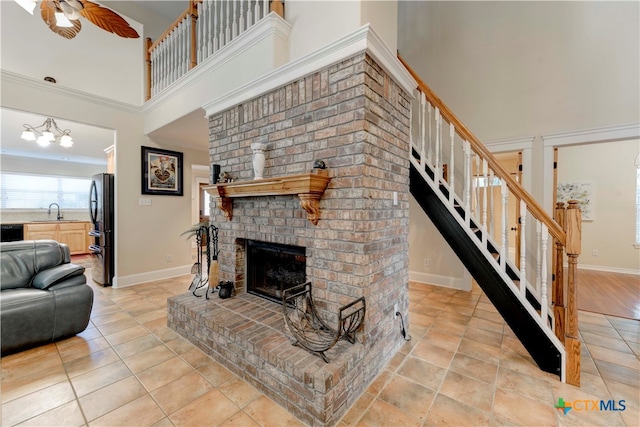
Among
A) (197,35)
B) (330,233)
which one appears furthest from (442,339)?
(197,35)

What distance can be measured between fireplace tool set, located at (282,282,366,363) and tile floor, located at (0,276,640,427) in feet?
1.26

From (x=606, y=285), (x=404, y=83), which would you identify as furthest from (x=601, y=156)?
(x=404, y=83)

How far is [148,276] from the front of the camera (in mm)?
4133

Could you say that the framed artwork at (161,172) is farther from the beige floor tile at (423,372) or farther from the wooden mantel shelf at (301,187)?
the beige floor tile at (423,372)

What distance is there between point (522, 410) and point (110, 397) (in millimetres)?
2503

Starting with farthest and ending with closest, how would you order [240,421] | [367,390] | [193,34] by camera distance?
[193,34] < [367,390] < [240,421]

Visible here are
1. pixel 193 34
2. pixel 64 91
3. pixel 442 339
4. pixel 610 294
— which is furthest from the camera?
pixel 610 294

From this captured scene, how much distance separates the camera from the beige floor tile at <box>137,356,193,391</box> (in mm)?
1756

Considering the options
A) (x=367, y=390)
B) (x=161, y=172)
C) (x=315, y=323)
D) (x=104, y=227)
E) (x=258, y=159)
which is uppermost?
(x=161, y=172)

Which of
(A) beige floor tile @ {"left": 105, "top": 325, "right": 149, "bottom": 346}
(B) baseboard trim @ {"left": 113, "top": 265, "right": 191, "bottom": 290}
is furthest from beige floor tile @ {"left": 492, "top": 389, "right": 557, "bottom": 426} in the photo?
(B) baseboard trim @ {"left": 113, "top": 265, "right": 191, "bottom": 290}

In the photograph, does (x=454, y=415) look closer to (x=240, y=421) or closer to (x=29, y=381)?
(x=240, y=421)

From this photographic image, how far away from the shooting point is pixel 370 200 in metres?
1.76

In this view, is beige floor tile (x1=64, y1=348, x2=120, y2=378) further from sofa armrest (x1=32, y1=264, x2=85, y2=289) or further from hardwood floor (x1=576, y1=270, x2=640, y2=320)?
hardwood floor (x1=576, y1=270, x2=640, y2=320)

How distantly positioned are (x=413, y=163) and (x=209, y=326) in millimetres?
2374
